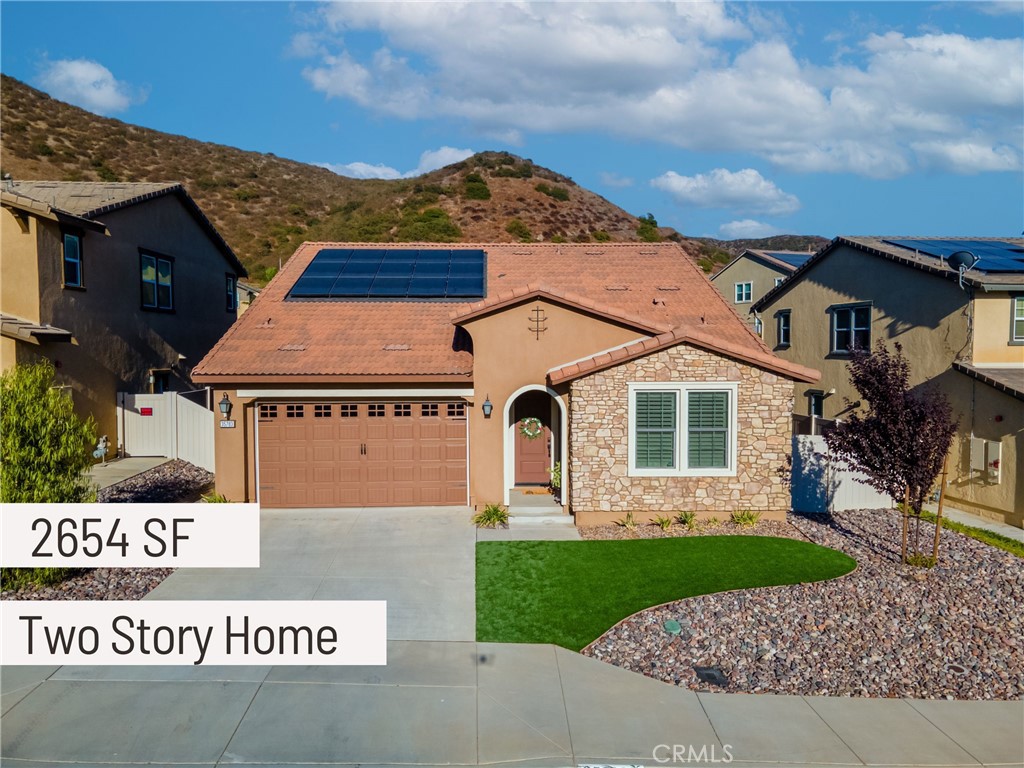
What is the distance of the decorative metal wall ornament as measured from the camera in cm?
1331

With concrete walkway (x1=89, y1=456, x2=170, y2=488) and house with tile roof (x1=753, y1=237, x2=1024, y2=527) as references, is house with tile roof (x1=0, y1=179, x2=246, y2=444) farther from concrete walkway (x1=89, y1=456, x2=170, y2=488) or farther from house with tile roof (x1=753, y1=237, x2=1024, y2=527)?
house with tile roof (x1=753, y1=237, x2=1024, y2=527)

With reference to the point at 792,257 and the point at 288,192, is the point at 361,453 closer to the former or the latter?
the point at 792,257

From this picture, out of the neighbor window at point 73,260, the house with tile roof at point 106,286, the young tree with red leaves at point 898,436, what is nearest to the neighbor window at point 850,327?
the young tree with red leaves at point 898,436

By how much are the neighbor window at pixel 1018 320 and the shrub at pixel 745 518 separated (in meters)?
7.21

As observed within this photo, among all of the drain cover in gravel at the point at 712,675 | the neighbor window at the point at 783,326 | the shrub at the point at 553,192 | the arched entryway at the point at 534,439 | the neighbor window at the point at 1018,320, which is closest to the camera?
the drain cover in gravel at the point at 712,675

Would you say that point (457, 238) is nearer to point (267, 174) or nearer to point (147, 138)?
point (267, 174)

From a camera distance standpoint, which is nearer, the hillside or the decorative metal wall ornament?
the decorative metal wall ornament

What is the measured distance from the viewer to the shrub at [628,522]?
12.4 m

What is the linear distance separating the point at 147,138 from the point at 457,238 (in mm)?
31142

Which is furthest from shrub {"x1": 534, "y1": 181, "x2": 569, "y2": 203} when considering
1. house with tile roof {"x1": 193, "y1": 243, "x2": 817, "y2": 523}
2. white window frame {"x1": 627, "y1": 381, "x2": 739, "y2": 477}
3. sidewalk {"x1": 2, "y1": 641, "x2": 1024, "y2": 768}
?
sidewalk {"x1": 2, "y1": 641, "x2": 1024, "y2": 768}

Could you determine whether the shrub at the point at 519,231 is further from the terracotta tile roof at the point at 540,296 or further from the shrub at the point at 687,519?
the shrub at the point at 687,519

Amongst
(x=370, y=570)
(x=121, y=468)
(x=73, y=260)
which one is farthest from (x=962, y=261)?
(x=73, y=260)

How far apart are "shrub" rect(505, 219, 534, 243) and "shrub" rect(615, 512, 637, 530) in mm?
37349

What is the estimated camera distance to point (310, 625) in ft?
28.1
